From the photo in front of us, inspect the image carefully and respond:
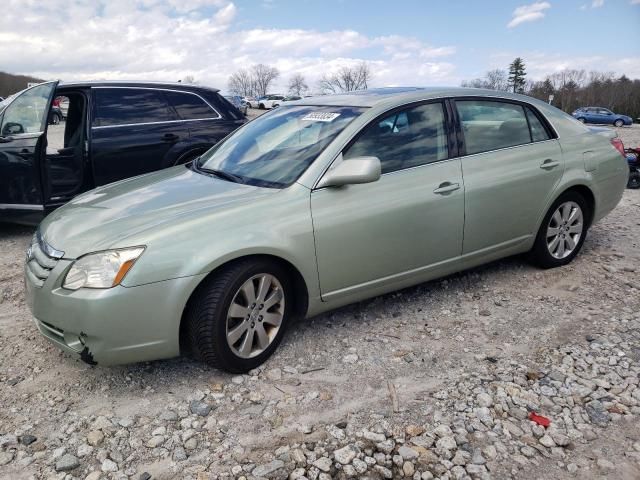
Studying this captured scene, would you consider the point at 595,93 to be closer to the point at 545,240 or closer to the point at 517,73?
the point at 517,73

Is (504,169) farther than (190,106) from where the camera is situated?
No

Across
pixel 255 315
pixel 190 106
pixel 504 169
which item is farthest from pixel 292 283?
pixel 190 106

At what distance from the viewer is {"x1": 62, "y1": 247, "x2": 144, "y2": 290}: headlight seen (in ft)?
8.74

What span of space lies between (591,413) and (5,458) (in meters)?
2.87

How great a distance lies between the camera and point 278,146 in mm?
3662

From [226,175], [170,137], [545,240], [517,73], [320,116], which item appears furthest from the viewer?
[517,73]

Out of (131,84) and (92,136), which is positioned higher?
(131,84)

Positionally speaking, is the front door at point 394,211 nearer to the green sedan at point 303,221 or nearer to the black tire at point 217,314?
the green sedan at point 303,221

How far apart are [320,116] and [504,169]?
1.48 metres

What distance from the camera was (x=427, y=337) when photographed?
11.6ft

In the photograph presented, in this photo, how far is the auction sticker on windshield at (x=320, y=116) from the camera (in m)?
3.63

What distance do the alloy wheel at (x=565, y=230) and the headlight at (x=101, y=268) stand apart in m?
3.42

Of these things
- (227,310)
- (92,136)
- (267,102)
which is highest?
(267,102)

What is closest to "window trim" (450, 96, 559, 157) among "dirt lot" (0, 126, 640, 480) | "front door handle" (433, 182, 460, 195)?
"front door handle" (433, 182, 460, 195)
